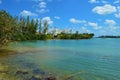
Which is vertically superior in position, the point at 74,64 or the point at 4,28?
the point at 4,28

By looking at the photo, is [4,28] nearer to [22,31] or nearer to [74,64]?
[74,64]

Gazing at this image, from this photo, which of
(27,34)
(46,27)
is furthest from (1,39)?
(46,27)

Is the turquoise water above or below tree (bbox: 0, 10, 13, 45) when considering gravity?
below

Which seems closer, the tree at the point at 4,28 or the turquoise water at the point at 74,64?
the turquoise water at the point at 74,64

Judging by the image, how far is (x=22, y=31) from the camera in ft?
444

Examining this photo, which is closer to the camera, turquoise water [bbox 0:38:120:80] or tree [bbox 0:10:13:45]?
turquoise water [bbox 0:38:120:80]

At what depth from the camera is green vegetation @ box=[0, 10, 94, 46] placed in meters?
47.2

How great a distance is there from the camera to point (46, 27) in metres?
158

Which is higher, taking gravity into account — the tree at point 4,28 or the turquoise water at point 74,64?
the tree at point 4,28

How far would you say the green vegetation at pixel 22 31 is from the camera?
1857 inches

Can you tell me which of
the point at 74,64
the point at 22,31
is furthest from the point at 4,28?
the point at 22,31

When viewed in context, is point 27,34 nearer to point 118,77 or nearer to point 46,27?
point 46,27

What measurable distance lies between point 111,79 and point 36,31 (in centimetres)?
12579

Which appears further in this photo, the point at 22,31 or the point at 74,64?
the point at 22,31
